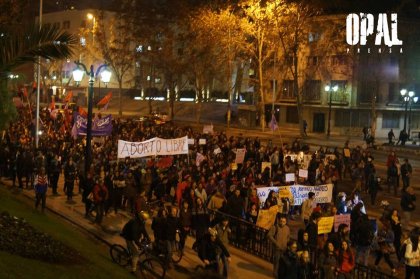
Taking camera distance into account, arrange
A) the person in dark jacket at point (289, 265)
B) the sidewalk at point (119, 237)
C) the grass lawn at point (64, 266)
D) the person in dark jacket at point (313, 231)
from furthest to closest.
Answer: the sidewalk at point (119, 237), the person in dark jacket at point (313, 231), the person in dark jacket at point (289, 265), the grass lawn at point (64, 266)

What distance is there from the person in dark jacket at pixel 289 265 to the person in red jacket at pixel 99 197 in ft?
27.0

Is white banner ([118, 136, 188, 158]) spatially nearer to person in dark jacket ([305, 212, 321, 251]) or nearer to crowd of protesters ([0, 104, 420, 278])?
crowd of protesters ([0, 104, 420, 278])

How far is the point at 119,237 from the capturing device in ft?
55.0

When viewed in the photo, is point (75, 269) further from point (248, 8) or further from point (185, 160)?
point (248, 8)

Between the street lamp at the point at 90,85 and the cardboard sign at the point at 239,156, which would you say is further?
the cardboard sign at the point at 239,156

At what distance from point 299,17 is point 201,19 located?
8153 millimetres

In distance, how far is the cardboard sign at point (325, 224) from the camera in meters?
14.1

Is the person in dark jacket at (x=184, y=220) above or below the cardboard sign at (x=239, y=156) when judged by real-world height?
below

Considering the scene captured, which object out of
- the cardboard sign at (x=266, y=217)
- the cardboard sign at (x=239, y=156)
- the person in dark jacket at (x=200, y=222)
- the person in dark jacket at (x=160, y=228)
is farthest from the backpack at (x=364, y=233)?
the cardboard sign at (x=239, y=156)

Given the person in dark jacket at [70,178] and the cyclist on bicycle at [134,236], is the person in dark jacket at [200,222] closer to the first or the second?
the cyclist on bicycle at [134,236]

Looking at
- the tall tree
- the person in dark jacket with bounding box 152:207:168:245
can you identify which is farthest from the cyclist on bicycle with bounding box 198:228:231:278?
the tall tree

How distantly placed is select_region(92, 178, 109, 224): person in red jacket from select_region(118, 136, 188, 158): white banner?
10.2 ft

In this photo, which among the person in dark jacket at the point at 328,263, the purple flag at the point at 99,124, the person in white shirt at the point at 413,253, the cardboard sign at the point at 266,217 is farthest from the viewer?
the purple flag at the point at 99,124

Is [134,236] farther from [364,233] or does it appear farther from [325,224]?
[364,233]
